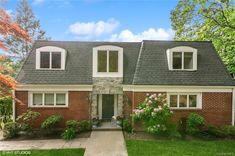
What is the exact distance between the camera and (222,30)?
18203mm

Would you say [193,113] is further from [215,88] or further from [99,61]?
[99,61]

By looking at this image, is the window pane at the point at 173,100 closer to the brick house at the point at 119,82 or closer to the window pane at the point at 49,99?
the brick house at the point at 119,82

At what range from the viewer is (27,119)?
1336 cm

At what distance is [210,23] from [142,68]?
751cm

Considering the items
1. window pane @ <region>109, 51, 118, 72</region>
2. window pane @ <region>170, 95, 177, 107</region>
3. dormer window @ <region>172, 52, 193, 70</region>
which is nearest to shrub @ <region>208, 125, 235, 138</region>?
window pane @ <region>170, 95, 177, 107</region>

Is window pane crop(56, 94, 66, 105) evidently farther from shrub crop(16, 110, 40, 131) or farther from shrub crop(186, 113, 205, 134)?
shrub crop(186, 113, 205, 134)

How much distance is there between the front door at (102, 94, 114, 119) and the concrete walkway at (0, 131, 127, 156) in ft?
9.73

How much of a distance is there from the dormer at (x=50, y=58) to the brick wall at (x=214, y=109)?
588 centimetres

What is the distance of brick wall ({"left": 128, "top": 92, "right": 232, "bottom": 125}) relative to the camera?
1422cm

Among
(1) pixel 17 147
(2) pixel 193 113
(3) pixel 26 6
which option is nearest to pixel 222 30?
(2) pixel 193 113

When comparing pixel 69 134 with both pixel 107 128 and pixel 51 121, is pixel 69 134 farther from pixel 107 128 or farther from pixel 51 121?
pixel 107 128

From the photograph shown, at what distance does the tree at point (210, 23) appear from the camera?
1625 cm

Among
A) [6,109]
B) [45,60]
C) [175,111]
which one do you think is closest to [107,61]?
[45,60]

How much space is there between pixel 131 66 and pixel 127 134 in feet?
16.3
